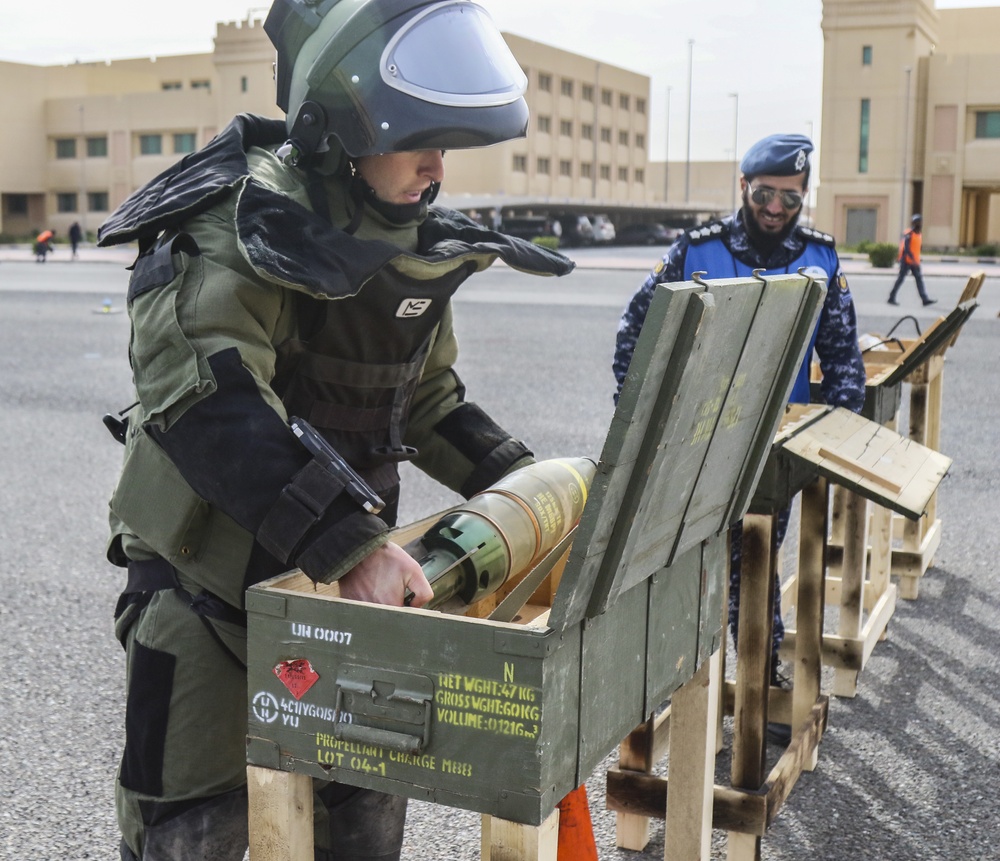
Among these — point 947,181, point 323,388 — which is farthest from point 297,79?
point 947,181

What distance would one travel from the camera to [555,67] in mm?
74625

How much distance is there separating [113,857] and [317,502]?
78.8 inches

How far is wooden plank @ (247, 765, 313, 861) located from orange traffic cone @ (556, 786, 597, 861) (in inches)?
30.1

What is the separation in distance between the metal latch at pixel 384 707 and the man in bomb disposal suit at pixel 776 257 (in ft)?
8.60

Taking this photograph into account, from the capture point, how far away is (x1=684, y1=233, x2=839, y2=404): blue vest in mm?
4402

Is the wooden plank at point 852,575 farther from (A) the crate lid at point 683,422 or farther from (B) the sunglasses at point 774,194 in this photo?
(A) the crate lid at point 683,422

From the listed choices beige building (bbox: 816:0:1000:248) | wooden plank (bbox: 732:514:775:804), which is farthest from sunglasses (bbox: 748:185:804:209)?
beige building (bbox: 816:0:1000:248)

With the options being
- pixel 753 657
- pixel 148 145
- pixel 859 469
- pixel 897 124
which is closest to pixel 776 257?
pixel 859 469

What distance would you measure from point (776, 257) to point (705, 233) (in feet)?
0.87

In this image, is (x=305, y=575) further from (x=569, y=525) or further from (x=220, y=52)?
(x=220, y=52)

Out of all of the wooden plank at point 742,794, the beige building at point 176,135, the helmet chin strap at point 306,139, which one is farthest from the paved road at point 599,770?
the beige building at point 176,135

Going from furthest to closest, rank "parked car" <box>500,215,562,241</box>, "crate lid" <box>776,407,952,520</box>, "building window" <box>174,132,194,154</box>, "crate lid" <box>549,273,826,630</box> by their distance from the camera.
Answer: "building window" <box>174,132,194,154</box> → "parked car" <box>500,215,562,241</box> → "crate lid" <box>776,407,952,520</box> → "crate lid" <box>549,273,826,630</box>

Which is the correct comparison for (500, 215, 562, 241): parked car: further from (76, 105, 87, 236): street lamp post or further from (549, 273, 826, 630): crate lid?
(549, 273, 826, 630): crate lid

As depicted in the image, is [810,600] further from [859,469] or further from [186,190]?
[186,190]
